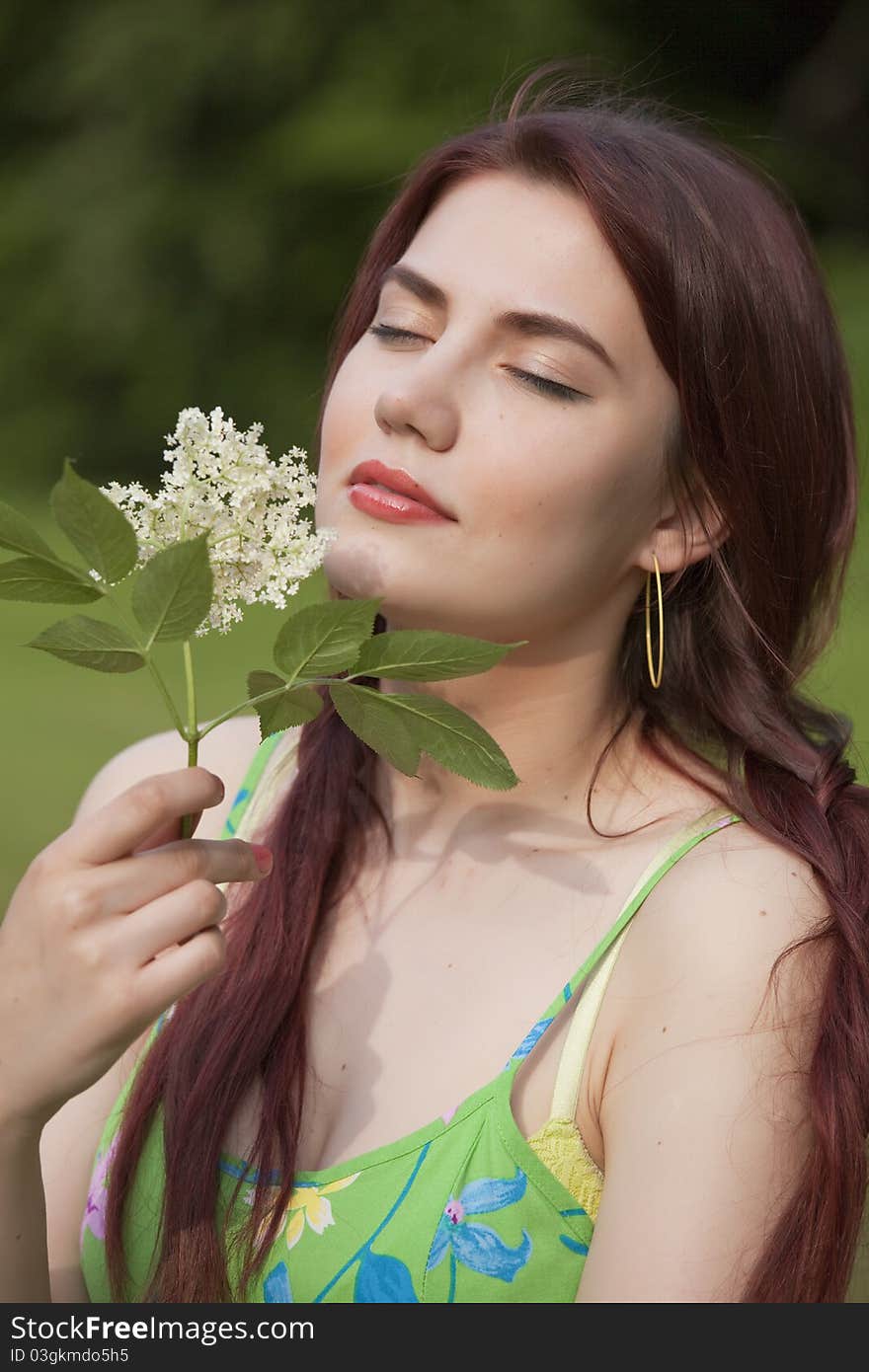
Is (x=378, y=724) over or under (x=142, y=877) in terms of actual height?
over

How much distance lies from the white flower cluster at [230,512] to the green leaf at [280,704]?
0.05m

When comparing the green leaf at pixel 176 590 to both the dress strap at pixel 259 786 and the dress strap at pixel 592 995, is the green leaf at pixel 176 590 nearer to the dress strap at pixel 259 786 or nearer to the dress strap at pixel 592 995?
the dress strap at pixel 592 995

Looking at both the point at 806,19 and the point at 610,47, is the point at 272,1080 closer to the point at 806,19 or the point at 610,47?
the point at 610,47

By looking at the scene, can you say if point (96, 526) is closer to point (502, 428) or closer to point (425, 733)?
point (425, 733)

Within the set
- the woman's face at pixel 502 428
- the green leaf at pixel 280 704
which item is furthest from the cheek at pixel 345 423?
the green leaf at pixel 280 704

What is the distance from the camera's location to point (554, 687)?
5.36ft

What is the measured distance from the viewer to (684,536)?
1652 mm

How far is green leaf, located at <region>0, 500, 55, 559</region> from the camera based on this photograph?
105 cm

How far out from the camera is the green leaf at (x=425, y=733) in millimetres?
1121

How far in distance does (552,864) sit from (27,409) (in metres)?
6.24

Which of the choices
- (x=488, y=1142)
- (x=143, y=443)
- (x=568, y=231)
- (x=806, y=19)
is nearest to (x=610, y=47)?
(x=806, y=19)

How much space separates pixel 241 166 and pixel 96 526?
6.58 metres

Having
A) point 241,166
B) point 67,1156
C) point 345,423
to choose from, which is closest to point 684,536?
point 345,423

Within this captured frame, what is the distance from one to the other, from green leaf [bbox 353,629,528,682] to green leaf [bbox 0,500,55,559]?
0.22m
